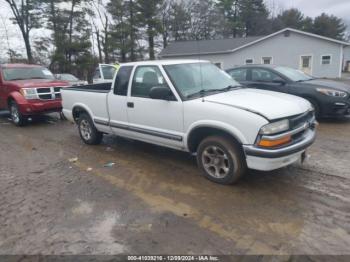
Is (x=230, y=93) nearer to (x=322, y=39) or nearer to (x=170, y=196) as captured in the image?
(x=170, y=196)

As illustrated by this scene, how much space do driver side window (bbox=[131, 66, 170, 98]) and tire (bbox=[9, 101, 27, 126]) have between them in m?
5.42

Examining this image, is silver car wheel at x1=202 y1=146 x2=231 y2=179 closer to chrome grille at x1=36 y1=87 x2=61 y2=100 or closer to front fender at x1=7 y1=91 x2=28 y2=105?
chrome grille at x1=36 y1=87 x2=61 y2=100

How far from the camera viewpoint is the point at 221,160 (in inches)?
168

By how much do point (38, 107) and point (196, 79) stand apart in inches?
234

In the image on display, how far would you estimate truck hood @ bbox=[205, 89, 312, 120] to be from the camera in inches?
150

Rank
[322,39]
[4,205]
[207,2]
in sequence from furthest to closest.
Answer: [207,2], [322,39], [4,205]

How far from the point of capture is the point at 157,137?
502 cm

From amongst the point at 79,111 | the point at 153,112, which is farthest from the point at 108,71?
the point at 153,112

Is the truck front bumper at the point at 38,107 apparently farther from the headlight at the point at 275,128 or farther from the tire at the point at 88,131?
the headlight at the point at 275,128

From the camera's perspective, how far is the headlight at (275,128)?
3.69 m

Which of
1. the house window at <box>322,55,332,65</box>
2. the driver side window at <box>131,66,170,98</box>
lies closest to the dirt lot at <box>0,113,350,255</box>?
the driver side window at <box>131,66,170,98</box>

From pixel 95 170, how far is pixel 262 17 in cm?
5068

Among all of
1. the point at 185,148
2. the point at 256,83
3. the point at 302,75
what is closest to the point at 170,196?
the point at 185,148

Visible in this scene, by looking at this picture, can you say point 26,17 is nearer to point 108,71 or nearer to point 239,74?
point 108,71
